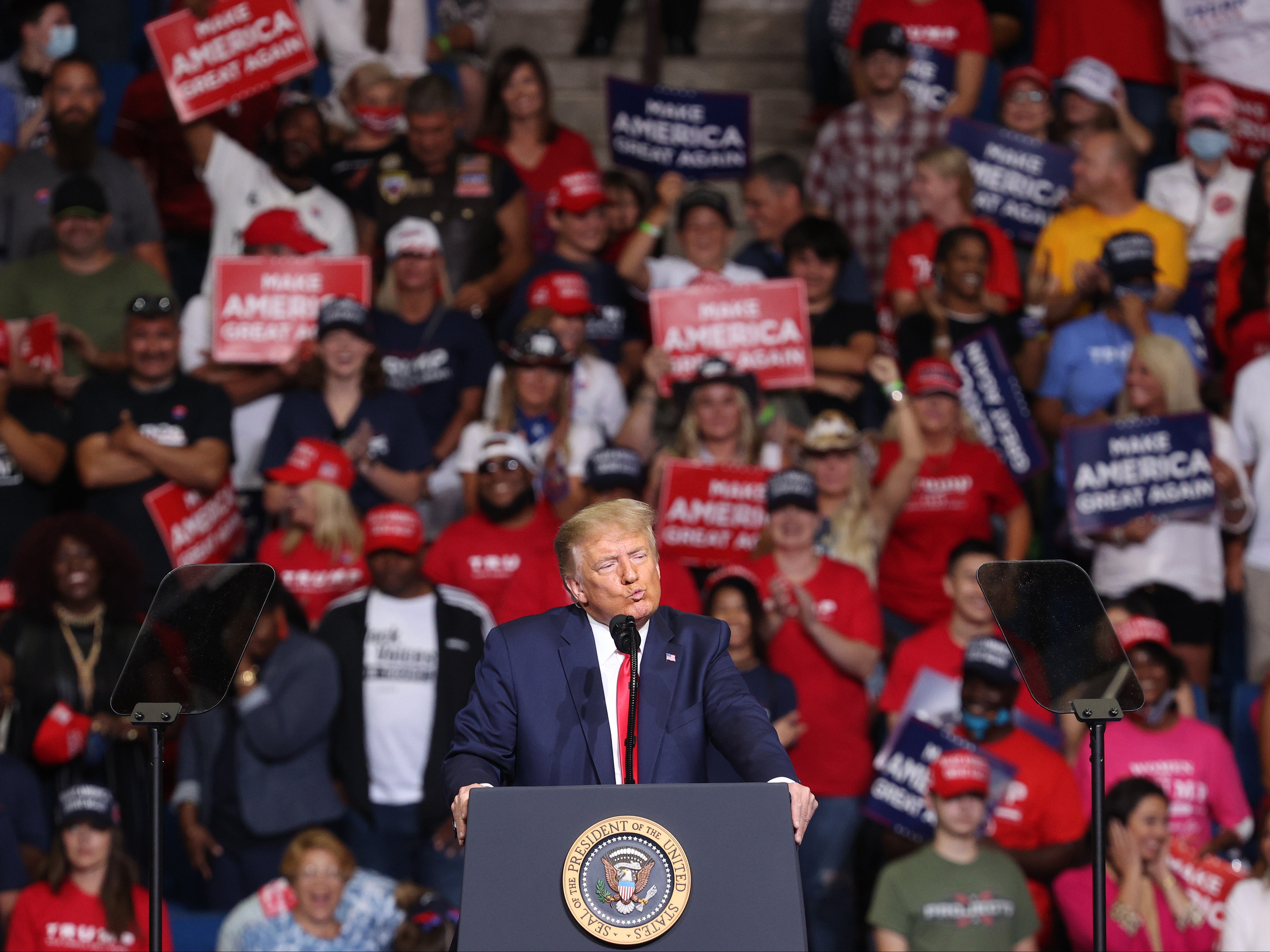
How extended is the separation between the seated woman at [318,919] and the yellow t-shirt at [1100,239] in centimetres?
429

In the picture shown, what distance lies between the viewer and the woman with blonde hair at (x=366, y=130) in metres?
8.77

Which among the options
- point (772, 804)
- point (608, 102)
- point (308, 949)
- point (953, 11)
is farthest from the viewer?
point (953, 11)

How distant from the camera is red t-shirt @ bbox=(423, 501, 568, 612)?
6863 millimetres

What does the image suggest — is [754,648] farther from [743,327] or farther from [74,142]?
[74,142]

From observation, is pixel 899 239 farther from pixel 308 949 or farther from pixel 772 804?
pixel 772 804

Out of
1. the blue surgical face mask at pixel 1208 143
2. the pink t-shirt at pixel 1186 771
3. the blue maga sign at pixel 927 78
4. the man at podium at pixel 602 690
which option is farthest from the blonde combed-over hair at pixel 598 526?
the blue maga sign at pixel 927 78

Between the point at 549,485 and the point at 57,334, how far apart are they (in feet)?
7.30

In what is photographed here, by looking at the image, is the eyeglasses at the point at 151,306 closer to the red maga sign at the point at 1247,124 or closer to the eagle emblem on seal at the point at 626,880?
the eagle emblem on seal at the point at 626,880

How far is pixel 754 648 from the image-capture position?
21.0 feet

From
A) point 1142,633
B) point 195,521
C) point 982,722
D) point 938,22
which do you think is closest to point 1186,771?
point 1142,633

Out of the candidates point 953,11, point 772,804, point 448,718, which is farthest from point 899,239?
point 772,804

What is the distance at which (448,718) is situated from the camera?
6.36 meters

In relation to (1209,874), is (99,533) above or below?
above

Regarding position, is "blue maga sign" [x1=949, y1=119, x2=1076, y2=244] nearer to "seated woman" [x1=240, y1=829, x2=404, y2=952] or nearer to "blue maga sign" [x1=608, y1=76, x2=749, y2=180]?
"blue maga sign" [x1=608, y1=76, x2=749, y2=180]
